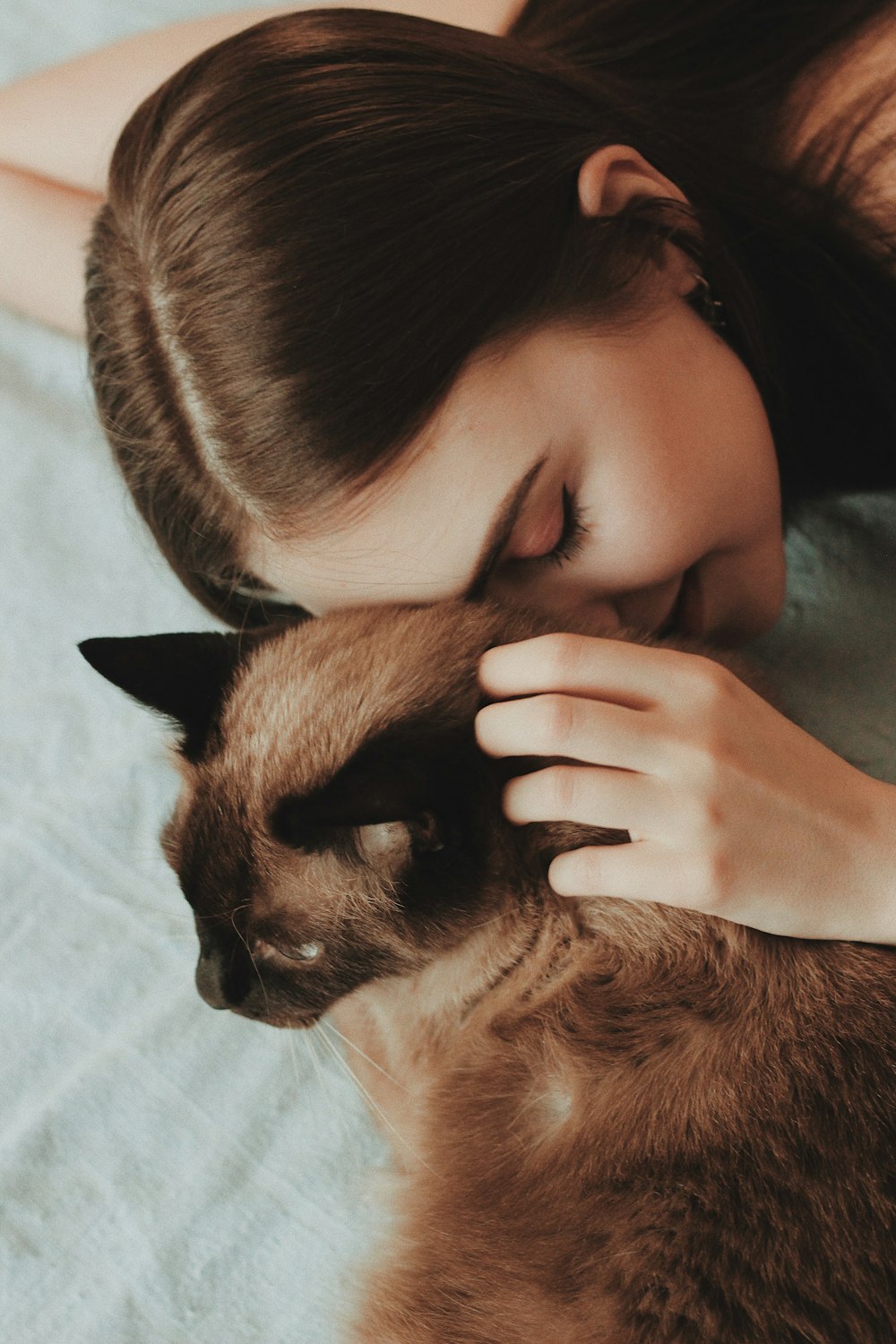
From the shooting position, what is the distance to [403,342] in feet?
3.25

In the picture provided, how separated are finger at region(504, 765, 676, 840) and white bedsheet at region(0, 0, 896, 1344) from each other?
0.47 meters

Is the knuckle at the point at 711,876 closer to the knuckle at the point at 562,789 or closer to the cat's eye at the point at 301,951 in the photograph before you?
the knuckle at the point at 562,789

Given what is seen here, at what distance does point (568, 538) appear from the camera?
3.58 ft

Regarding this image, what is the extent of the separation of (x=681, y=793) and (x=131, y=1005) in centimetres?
72

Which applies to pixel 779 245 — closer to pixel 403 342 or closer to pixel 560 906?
pixel 403 342

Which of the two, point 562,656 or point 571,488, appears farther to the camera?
point 571,488

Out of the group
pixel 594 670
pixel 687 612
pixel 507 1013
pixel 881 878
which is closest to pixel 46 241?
pixel 687 612

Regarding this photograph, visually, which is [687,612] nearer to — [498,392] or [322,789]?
[498,392]

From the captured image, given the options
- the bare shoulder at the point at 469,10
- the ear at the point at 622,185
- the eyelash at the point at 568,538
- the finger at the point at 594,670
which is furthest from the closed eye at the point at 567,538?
the bare shoulder at the point at 469,10

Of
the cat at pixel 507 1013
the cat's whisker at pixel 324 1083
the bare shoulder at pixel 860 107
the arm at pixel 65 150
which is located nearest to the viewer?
the cat at pixel 507 1013

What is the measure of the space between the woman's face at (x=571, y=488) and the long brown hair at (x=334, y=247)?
0.10ft

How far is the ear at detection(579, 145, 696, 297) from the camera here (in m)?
1.05

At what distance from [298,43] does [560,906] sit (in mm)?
856

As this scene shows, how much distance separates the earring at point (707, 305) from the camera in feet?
3.90
